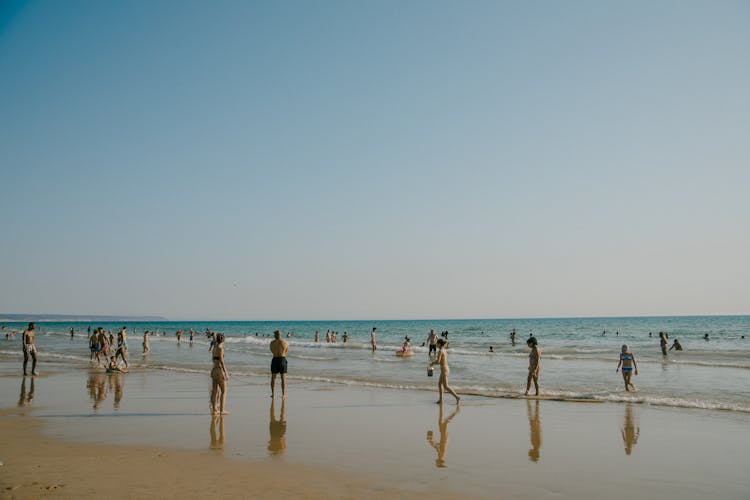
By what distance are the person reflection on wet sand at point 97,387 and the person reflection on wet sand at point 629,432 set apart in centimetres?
1251

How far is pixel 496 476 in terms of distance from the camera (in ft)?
23.9

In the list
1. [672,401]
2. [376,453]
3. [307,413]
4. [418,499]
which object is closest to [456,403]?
[307,413]

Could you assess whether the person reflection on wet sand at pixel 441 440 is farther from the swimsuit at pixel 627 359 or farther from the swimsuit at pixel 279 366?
the swimsuit at pixel 627 359

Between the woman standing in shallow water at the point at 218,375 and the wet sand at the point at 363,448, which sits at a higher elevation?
the woman standing in shallow water at the point at 218,375

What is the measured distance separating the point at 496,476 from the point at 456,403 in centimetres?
646

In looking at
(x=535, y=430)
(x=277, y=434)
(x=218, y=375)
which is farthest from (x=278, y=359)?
(x=535, y=430)

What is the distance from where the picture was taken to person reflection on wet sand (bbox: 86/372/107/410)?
13.7 metres

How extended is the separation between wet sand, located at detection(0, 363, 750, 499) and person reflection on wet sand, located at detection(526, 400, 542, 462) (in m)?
0.04

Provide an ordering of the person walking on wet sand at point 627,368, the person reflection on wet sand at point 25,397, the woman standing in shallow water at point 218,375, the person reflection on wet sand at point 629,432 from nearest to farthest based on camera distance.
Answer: the person reflection on wet sand at point 629,432 → the woman standing in shallow water at point 218,375 → the person reflection on wet sand at point 25,397 → the person walking on wet sand at point 627,368

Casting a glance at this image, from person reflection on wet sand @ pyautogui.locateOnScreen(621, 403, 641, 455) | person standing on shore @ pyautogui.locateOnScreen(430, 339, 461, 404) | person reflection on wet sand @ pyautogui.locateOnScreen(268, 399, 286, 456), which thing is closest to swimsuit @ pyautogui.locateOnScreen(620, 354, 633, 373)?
person reflection on wet sand @ pyautogui.locateOnScreen(621, 403, 641, 455)

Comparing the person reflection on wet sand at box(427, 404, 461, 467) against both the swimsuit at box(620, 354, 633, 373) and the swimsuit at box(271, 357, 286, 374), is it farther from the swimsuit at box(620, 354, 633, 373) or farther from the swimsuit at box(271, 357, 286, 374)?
the swimsuit at box(620, 354, 633, 373)

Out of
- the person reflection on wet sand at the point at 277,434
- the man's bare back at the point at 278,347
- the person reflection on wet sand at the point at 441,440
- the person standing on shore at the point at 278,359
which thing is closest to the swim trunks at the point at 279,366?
the person standing on shore at the point at 278,359

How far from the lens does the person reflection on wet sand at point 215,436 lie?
868cm

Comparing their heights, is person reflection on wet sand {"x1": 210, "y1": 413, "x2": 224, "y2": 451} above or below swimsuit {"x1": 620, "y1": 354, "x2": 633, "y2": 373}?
below
